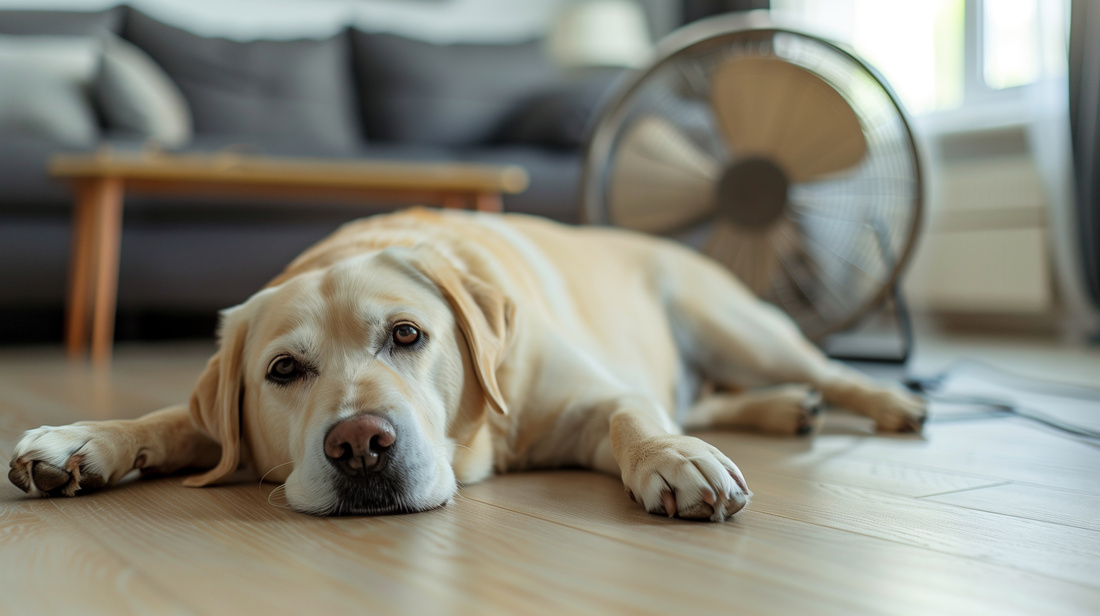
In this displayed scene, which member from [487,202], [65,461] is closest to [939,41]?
[487,202]

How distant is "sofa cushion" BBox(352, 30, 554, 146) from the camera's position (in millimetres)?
5207

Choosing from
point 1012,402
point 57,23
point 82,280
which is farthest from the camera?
point 57,23

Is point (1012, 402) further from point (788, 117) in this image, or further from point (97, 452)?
point (97, 452)

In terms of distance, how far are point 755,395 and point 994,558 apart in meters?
1.13

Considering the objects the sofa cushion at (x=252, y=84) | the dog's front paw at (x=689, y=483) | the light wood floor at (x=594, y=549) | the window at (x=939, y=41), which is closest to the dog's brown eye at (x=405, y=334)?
the light wood floor at (x=594, y=549)

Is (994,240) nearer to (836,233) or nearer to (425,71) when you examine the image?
(836,233)

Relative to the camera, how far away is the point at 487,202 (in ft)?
12.4

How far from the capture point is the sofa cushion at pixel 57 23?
477 cm

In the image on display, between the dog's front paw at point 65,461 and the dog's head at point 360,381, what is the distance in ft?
0.45

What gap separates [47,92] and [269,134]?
3.58ft

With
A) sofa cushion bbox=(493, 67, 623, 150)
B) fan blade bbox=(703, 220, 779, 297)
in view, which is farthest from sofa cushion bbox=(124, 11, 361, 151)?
fan blade bbox=(703, 220, 779, 297)

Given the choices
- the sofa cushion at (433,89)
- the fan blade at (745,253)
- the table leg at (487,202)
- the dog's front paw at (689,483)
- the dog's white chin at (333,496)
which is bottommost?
the dog's white chin at (333,496)

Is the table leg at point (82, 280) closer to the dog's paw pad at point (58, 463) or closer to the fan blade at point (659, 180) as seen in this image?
the fan blade at point (659, 180)

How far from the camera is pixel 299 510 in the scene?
119 cm
